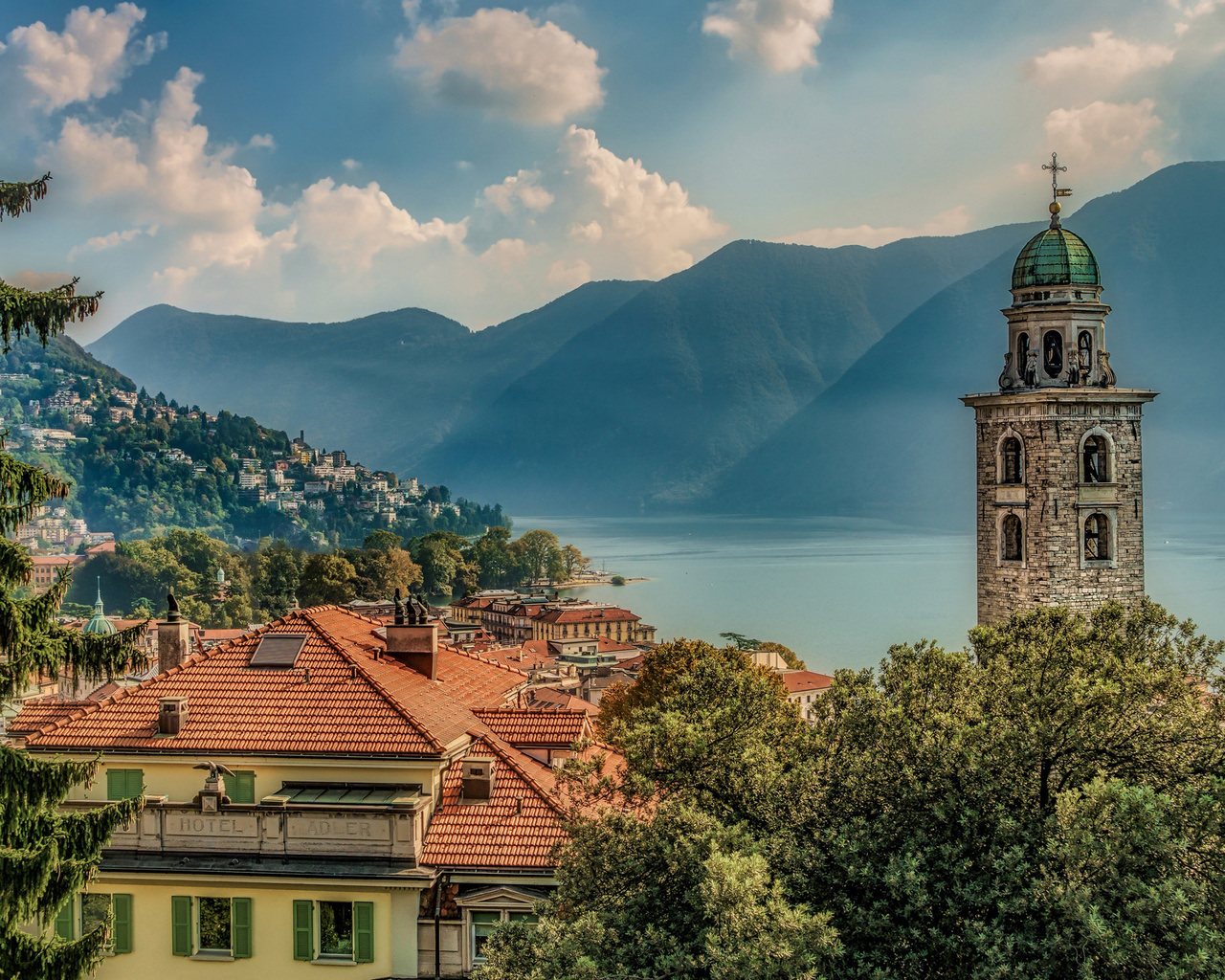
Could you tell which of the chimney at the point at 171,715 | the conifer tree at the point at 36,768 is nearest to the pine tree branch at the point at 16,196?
the conifer tree at the point at 36,768

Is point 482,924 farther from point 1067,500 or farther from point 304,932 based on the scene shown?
point 1067,500

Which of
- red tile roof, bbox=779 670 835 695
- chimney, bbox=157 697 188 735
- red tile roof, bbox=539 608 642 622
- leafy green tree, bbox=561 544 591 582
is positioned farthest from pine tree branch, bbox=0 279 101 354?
leafy green tree, bbox=561 544 591 582

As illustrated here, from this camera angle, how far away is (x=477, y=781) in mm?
14180

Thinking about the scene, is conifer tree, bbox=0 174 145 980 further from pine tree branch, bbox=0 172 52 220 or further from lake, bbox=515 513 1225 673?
lake, bbox=515 513 1225 673

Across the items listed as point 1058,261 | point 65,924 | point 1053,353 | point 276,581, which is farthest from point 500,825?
point 276,581

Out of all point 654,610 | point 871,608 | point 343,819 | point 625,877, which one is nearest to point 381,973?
point 343,819

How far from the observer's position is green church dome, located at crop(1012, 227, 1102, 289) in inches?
896

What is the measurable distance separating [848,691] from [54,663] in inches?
292

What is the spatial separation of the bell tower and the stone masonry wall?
0.02m

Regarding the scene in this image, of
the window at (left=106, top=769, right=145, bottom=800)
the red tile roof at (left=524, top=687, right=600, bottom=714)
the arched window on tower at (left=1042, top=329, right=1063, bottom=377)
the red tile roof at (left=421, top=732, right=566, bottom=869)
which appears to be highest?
the arched window on tower at (left=1042, top=329, right=1063, bottom=377)

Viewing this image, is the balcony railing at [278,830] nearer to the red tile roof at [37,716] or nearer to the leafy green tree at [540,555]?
the red tile roof at [37,716]

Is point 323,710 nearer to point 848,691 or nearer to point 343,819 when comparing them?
point 343,819

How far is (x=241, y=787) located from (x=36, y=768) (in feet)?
14.8

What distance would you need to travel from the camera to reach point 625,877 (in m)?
Result: 11.0
